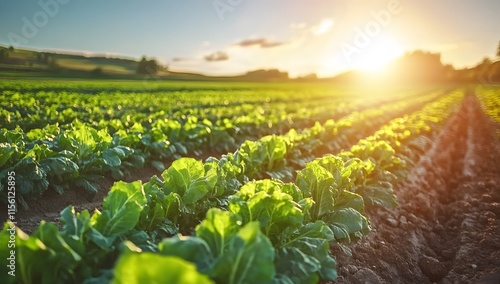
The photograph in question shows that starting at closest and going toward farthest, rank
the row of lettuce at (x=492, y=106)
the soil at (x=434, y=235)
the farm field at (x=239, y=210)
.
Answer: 1. the farm field at (x=239, y=210)
2. the soil at (x=434, y=235)
3. the row of lettuce at (x=492, y=106)

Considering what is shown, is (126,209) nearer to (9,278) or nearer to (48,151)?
(9,278)

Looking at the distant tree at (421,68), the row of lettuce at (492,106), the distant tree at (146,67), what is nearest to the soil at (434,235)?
the row of lettuce at (492,106)

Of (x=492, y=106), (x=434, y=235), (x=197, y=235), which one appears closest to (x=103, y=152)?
(x=197, y=235)

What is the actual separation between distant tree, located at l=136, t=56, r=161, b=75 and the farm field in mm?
61875

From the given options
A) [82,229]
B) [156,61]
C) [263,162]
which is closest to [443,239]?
[263,162]

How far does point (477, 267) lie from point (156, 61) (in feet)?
242

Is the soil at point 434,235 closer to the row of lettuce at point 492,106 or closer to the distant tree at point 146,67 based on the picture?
the row of lettuce at point 492,106

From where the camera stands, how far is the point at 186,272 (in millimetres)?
1546

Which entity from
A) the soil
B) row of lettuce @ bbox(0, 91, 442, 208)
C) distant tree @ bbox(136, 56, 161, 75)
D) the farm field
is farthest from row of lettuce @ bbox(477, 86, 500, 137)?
distant tree @ bbox(136, 56, 161, 75)

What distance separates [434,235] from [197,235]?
14.7 ft

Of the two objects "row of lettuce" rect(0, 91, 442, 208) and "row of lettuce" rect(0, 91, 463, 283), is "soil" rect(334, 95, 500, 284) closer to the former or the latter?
"row of lettuce" rect(0, 91, 463, 283)

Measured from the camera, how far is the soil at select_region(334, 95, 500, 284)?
14.2 ft

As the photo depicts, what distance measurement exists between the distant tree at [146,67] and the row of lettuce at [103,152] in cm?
6372

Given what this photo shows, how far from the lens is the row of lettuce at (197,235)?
7.00 feet
